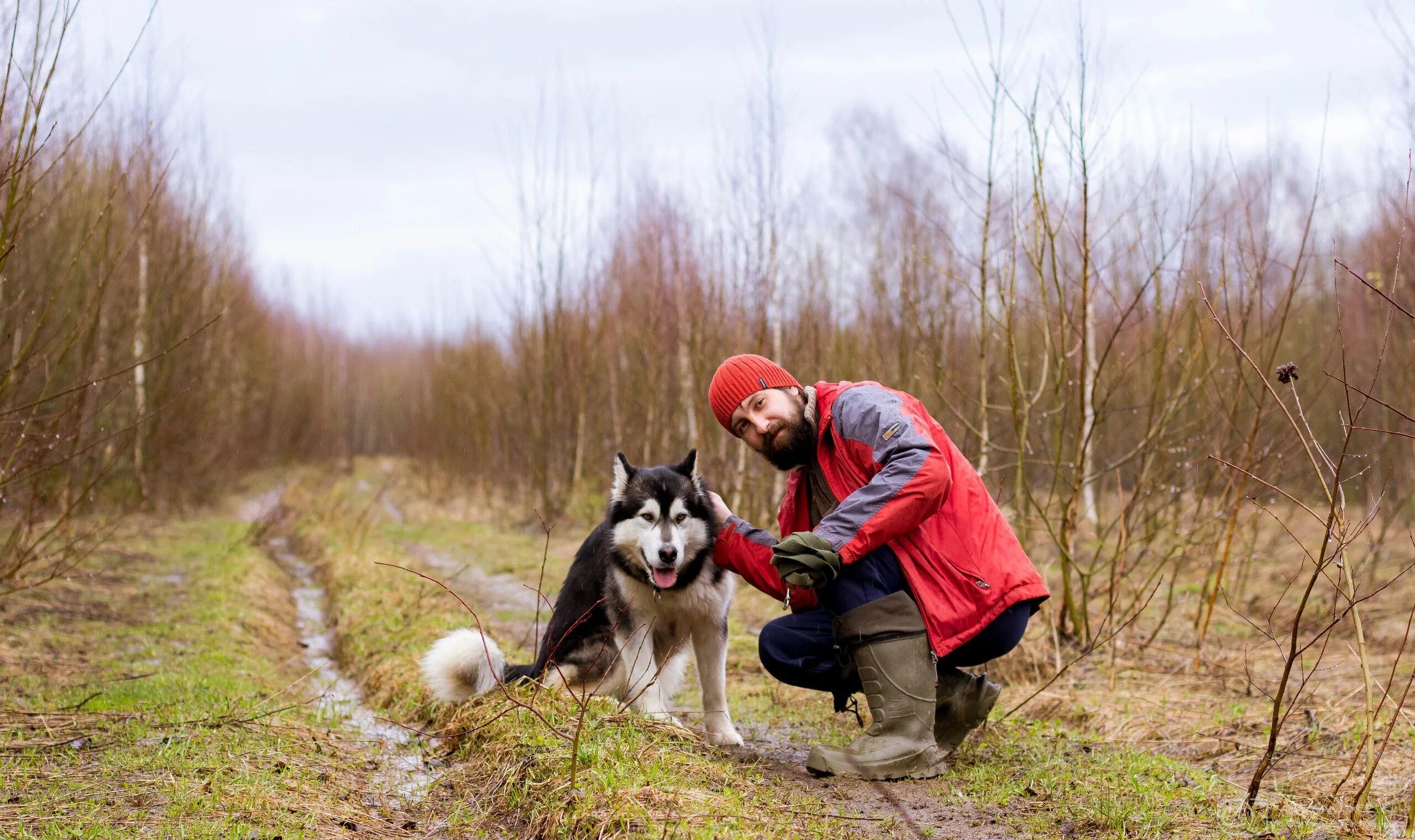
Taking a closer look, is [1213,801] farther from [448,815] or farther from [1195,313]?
[1195,313]

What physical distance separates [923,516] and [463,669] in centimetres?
215

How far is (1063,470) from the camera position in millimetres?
6570

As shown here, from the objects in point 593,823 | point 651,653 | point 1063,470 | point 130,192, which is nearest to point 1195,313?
point 1063,470

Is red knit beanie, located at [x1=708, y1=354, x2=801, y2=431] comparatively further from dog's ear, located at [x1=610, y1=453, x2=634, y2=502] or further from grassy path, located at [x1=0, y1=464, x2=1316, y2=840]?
grassy path, located at [x1=0, y1=464, x2=1316, y2=840]

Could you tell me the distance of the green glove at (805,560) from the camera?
3664mm

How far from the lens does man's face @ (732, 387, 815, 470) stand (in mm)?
4090

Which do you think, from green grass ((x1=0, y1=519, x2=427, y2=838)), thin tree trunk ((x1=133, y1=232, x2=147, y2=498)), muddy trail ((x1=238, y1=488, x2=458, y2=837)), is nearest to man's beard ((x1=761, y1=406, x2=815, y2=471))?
muddy trail ((x1=238, y1=488, x2=458, y2=837))

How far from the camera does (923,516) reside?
145 inches

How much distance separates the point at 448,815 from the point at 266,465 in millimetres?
26761

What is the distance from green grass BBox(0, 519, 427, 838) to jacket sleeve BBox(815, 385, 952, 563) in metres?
1.90

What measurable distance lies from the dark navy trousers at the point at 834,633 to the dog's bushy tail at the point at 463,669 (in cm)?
105

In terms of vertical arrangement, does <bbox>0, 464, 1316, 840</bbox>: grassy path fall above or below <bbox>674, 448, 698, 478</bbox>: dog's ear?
below

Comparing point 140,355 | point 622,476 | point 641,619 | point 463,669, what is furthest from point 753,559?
point 140,355

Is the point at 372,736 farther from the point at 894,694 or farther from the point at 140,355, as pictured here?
the point at 140,355
